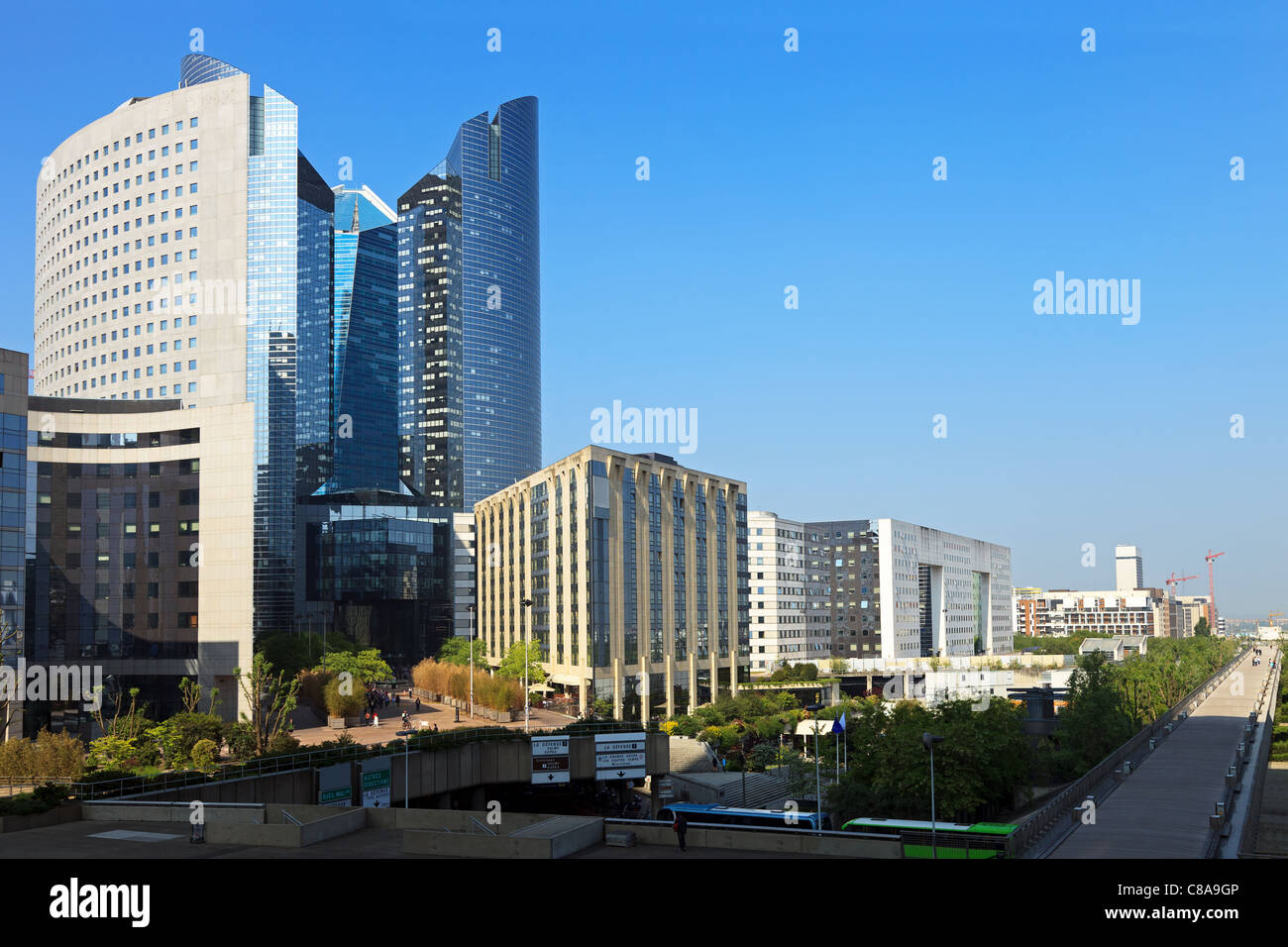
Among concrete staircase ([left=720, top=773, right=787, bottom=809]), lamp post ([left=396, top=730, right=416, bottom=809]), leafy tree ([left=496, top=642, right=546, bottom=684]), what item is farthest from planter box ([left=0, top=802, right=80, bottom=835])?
leafy tree ([left=496, top=642, right=546, bottom=684])

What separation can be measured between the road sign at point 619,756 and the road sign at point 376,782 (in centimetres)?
1410

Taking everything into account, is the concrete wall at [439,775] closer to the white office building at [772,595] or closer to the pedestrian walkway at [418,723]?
the pedestrian walkway at [418,723]

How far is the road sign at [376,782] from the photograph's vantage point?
5012 centimetres

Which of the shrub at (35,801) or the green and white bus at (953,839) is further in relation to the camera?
the green and white bus at (953,839)

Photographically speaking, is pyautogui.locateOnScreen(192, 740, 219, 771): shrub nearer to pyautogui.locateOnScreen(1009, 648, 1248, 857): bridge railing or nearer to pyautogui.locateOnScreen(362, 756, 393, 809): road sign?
pyautogui.locateOnScreen(362, 756, 393, 809): road sign

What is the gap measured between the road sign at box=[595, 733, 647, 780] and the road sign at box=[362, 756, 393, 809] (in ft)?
46.3

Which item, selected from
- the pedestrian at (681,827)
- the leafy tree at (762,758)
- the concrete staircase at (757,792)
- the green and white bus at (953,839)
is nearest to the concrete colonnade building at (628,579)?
the leafy tree at (762,758)

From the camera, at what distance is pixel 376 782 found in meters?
50.9

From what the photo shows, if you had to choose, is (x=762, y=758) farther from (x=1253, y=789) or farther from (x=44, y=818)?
(x=44, y=818)

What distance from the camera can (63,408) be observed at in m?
87.4

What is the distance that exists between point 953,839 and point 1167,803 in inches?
706
